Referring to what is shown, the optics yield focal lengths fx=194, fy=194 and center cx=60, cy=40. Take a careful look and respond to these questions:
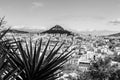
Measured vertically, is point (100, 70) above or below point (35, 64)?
below

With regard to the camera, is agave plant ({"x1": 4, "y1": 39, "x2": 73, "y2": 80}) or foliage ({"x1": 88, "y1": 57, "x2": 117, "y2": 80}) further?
foliage ({"x1": 88, "y1": 57, "x2": 117, "y2": 80})

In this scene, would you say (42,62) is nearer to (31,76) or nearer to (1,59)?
(31,76)

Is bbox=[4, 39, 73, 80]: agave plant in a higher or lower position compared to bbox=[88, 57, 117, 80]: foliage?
higher

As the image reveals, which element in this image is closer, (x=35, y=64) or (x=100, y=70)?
(x=35, y=64)

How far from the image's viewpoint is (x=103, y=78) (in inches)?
304

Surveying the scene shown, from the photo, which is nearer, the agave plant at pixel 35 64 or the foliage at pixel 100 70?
the agave plant at pixel 35 64

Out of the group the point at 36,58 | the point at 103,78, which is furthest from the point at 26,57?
the point at 103,78

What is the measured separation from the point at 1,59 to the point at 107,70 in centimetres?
683

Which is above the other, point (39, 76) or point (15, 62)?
point (15, 62)

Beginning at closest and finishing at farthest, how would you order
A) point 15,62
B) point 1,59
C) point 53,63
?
point 1,59, point 15,62, point 53,63

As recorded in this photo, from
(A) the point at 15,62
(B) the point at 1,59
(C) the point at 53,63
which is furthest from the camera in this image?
(C) the point at 53,63

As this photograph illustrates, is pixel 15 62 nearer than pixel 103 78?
Yes

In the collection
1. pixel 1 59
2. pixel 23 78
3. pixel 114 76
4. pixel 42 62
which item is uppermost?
pixel 1 59

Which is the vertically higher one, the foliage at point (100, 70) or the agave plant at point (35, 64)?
the agave plant at point (35, 64)
